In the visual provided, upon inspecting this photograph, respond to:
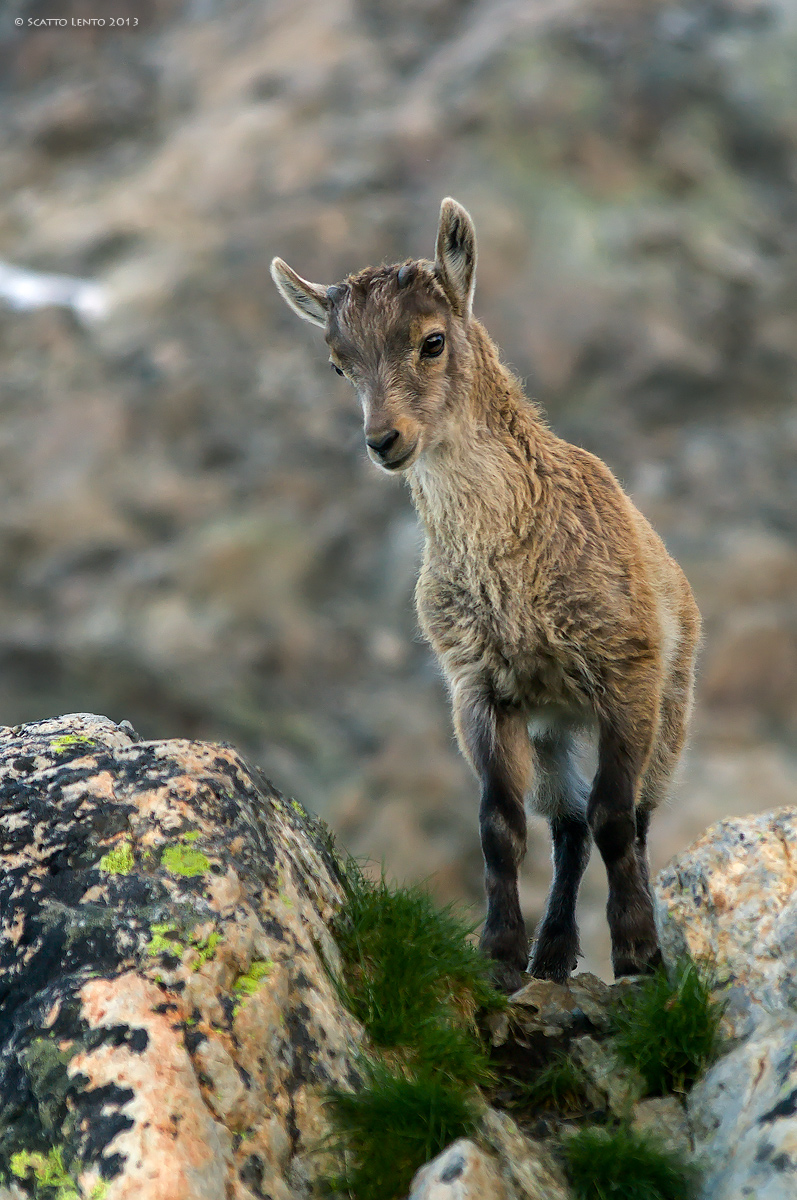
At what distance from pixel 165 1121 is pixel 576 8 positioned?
29.1m

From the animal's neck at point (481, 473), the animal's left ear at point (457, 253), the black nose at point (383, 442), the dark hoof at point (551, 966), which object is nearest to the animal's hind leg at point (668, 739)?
the dark hoof at point (551, 966)

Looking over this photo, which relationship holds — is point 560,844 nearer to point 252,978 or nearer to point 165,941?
point 252,978

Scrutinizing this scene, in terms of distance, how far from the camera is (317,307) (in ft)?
22.4

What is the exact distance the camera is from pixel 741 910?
4527 millimetres

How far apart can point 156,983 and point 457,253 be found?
4099 mm

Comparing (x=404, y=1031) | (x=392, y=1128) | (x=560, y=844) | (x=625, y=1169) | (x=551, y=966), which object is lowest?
(x=625, y=1169)

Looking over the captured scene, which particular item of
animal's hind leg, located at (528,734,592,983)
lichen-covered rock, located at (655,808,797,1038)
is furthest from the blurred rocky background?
lichen-covered rock, located at (655,808,797,1038)

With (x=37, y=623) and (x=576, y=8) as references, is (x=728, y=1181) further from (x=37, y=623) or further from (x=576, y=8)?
(x=576, y=8)

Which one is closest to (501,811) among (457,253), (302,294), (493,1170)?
(493,1170)

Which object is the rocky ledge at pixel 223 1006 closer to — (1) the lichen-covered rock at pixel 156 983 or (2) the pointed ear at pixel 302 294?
(1) the lichen-covered rock at pixel 156 983

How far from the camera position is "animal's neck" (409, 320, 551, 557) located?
6188 mm

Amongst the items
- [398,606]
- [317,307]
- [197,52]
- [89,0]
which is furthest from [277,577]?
[317,307]

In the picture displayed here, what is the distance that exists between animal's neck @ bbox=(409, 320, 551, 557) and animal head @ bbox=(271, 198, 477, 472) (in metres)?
0.10

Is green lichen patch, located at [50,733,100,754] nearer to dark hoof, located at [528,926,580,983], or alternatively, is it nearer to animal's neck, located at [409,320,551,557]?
animal's neck, located at [409,320,551,557]
